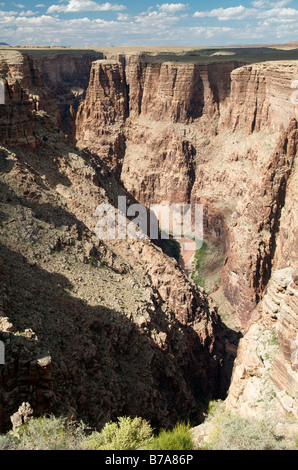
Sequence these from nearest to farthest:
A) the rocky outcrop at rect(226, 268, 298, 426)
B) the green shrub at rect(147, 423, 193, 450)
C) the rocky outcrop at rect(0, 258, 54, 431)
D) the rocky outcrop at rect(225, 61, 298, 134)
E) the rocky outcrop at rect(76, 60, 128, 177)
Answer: the green shrub at rect(147, 423, 193, 450)
the rocky outcrop at rect(0, 258, 54, 431)
the rocky outcrop at rect(226, 268, 298, 426)
the rocky outcrop at rect(225, 61, 298, 134)
the rocky outcrop at rect(76, 60, 128, 177)

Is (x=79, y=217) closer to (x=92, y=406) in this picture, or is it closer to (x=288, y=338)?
(x=92, y=406)

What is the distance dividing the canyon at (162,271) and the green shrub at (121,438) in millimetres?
2118

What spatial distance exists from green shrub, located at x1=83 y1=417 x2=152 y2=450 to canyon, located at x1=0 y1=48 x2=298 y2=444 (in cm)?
212

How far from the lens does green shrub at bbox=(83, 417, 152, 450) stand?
12.0 m

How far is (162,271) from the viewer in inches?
1179

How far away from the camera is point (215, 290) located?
5134cm

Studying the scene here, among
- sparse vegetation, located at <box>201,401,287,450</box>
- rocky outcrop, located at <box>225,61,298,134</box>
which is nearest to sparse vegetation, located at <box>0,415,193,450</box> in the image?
sparse vegetation, located at <box>201,401,287,450</box>

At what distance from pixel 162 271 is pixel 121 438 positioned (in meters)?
18.1

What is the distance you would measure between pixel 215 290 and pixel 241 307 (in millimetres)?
5891

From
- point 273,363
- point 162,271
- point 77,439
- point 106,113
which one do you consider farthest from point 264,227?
point 106,113

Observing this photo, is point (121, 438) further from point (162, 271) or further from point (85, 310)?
point (162, 271)

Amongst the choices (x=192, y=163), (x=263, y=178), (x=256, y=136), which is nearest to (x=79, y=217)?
(x=263, y=178)

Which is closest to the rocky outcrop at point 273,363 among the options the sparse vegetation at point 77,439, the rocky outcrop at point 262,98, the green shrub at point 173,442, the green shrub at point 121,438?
the green shrub at point 173,442

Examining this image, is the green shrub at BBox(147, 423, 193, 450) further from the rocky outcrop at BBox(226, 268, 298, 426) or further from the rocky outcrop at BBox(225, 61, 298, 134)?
the rocky outcrop at BBox(225, 61, 298, 134)
